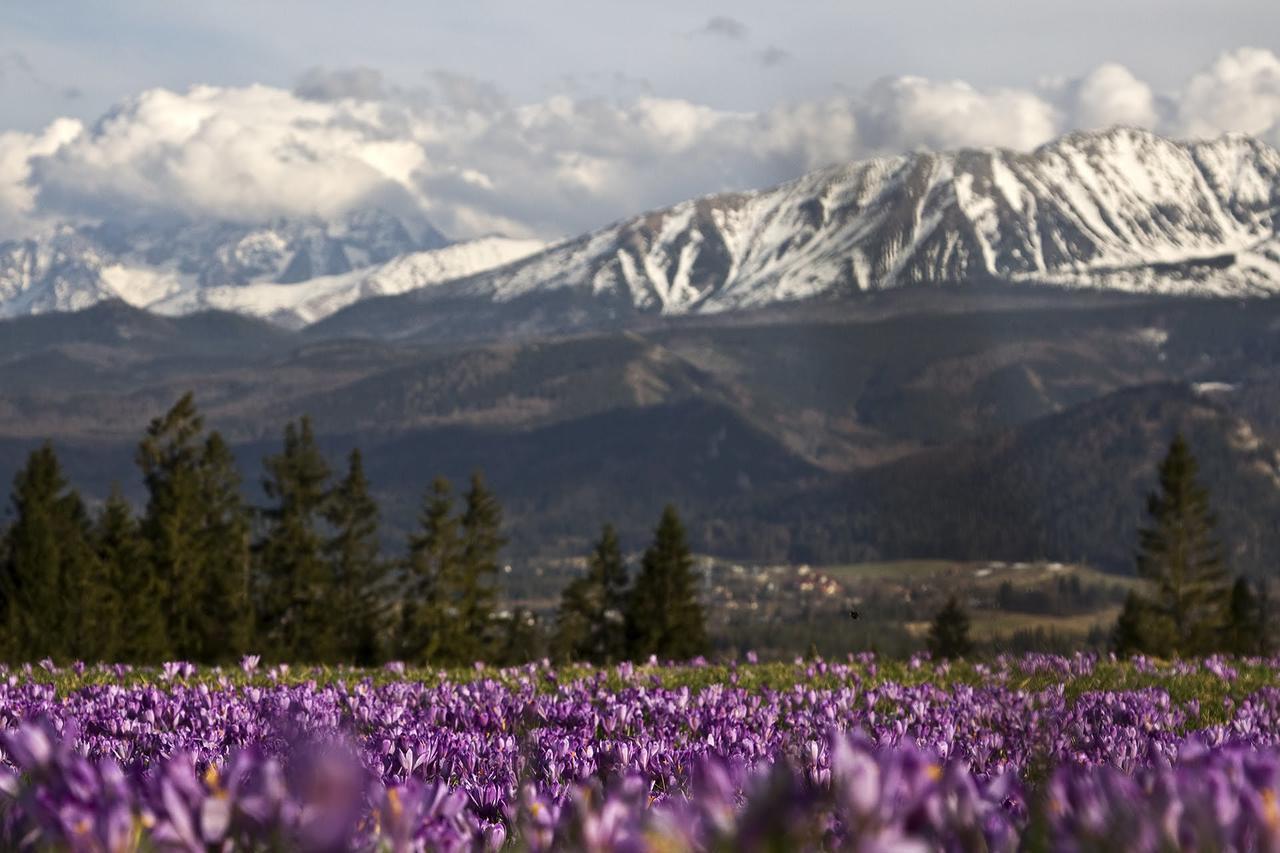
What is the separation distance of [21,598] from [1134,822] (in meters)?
80.2

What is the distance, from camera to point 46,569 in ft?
250

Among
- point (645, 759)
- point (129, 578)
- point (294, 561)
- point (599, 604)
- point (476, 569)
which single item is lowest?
point (599, 604)

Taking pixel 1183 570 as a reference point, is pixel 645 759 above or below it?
above

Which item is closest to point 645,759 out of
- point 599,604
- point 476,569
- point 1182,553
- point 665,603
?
point 476,569

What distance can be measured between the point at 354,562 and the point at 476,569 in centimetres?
1561

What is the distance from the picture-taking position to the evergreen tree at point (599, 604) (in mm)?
95938

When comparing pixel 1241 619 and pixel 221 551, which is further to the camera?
pixel 1241 619

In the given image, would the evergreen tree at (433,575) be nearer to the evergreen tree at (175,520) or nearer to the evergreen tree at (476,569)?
the evergreen tree at (476,569)

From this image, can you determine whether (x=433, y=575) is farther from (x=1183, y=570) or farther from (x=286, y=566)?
(x=1183, y=570)

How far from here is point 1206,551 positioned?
381 feet

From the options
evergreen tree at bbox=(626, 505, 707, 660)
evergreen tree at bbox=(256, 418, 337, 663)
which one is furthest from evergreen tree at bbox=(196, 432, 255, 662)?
evergreen tree at bbox=(626, 505, 707, 660)

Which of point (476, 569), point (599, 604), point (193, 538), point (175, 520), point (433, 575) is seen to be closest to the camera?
point (175, 520)

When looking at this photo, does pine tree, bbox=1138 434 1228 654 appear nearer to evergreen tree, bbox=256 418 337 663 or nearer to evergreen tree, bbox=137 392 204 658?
evergreen tree, bbox=256 418 337 663

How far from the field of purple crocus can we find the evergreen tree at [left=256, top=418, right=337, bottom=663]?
7525 centimetres
